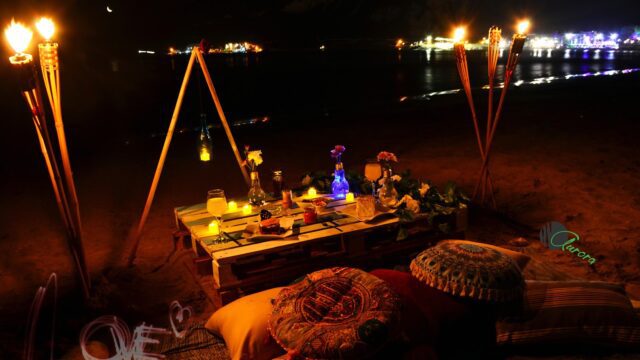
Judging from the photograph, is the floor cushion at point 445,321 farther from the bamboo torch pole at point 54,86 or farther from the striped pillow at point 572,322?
the bamboo torch pole at point 54,86

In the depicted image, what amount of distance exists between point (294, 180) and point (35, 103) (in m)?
4.59

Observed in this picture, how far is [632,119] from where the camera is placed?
461 inches

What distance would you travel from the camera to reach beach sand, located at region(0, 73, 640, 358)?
450 centimetres

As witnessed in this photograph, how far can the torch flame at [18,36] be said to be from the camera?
10.6ft

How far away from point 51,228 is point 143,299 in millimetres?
2595

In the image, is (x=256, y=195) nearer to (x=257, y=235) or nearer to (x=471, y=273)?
(x=257, y=235)

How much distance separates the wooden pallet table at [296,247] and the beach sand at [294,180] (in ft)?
2.22

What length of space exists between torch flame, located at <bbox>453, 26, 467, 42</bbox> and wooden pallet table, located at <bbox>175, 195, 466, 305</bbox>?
234cm

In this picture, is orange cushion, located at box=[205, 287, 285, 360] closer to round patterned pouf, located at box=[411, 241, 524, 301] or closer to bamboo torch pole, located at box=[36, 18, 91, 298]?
round patterned pouf, located at box=[411, 241, 524, 301]

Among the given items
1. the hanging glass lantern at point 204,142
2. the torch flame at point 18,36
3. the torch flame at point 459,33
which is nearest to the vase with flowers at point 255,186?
the hanging glass lantern at point 204,142

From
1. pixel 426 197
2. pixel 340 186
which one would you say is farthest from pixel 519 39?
pixel 340 186

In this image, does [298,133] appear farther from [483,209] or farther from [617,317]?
[617,317]

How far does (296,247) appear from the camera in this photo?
154 inches

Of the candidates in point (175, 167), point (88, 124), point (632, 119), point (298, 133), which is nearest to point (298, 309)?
point (175, 167)
